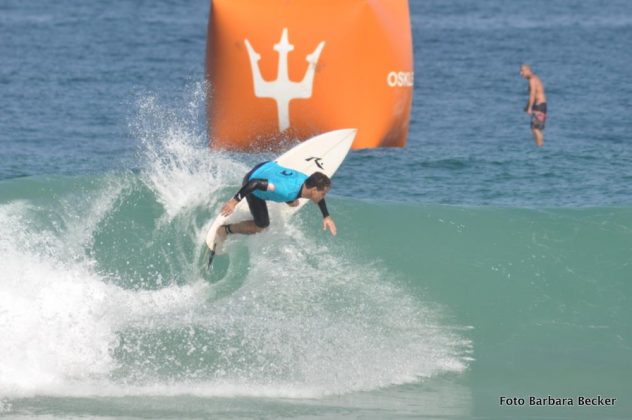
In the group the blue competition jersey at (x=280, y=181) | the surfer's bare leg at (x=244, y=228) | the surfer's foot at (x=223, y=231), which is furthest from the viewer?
the surfer's foot at (x=223, y=231)

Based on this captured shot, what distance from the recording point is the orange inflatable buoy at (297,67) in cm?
1542

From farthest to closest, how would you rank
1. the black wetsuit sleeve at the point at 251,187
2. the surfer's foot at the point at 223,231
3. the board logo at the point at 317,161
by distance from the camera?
the board logo at the point at 317,161 → the surfer's foot at the point at 223,231 → the black wetsuit sleeve at the point at 251,187

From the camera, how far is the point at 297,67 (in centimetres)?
1543

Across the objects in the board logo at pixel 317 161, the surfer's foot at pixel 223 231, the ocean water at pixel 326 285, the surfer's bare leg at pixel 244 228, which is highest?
the board logo at pixel 317 161

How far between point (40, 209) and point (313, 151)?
3.08 meters

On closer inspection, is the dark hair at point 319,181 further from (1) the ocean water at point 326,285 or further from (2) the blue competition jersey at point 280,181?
(1) the ocean water at point 326,285

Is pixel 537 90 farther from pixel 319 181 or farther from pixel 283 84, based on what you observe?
pixel 319 181

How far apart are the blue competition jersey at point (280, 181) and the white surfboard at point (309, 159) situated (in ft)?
2.08

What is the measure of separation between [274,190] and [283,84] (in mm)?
5055

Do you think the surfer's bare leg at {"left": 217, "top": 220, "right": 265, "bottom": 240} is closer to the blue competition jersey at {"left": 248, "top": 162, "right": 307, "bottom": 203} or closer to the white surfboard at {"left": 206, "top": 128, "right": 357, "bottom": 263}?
the white surfboard at {"left": 206, "top": 128, "right": 357, "bottom": 263}

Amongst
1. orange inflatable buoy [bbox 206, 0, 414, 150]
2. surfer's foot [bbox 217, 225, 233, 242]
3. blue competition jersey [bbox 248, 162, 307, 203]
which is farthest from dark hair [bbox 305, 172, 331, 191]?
orange inflatable buoy [bbox 206, 0, 414, 150]

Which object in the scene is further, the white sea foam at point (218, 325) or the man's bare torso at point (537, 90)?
the man's bare torso at point (537, 90)

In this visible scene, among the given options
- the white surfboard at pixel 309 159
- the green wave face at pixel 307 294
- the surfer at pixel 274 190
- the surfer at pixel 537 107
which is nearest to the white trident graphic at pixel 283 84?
the green wave face at pixel 307 294

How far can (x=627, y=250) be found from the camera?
41.9ft
